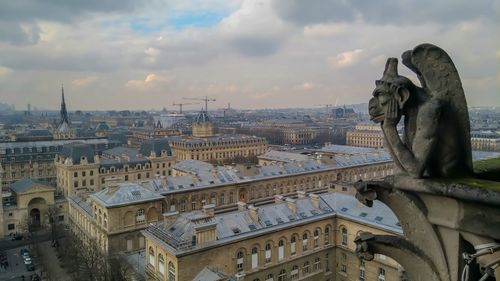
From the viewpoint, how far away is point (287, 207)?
41.1 meters

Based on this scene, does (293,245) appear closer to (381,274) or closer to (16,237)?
(381,274)

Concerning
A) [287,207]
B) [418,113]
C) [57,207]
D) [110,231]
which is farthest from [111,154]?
[418,113]

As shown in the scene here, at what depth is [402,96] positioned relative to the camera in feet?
20.4

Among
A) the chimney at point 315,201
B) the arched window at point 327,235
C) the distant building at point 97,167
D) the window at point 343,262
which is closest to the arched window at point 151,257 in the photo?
the chimney at point 315,201

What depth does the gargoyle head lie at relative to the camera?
20.4 ft

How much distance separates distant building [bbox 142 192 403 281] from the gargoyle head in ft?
79.0

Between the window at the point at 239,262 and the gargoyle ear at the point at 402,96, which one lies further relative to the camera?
the window at the point at 239,262

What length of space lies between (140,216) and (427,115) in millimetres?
47402

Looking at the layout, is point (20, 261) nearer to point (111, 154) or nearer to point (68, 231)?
point (68, 231)

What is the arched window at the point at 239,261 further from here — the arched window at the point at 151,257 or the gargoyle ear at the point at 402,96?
the gargoyle ear at the point at 402,96

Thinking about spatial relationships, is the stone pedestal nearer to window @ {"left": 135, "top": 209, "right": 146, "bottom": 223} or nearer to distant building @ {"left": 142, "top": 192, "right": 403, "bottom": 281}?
distant building @ {"left": 142, "top": 192, "right": 403, "bottom": 281}

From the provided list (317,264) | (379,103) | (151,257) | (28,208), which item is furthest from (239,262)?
(28,208)

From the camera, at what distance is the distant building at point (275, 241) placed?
33219 mm

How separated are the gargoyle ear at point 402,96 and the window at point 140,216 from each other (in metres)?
46.8
